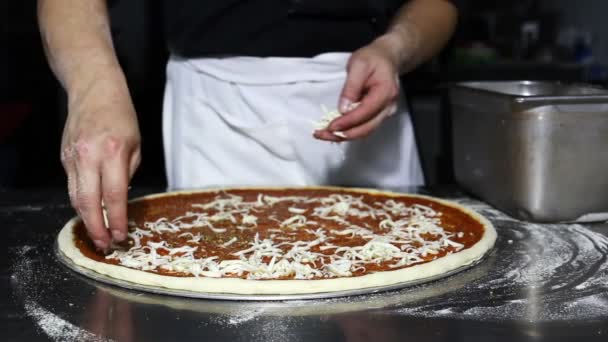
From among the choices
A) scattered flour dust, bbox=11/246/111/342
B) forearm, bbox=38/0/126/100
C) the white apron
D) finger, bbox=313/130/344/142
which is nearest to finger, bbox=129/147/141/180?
forearm, bbox=38/0/126/100

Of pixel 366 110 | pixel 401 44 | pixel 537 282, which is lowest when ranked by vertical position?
pixel 537 282

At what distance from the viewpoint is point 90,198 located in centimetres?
108

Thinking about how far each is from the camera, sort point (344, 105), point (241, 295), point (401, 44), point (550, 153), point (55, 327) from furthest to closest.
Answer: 1. point (401, 44)
2. point (344, 105)
3. point (550, 153)
4. point (241, 295)
5. point (55, 327)

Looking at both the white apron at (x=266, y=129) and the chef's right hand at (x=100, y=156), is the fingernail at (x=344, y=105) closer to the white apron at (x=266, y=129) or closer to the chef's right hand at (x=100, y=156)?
the white apron at (x=266, y=129)

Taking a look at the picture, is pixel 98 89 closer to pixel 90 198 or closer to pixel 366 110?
pixel 90 198

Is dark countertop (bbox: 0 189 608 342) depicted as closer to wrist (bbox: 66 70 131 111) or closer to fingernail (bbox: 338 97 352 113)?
wrist (bbox: 66 70 131 111)

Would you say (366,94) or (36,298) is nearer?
(36,298)

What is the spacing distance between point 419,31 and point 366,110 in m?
0.41

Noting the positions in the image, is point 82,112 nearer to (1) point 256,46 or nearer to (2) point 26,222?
(2) point 26,222

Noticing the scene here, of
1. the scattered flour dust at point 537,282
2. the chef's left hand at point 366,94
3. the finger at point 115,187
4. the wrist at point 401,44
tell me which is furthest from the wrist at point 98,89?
the wrist at point 401,44

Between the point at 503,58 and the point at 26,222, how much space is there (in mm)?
4189

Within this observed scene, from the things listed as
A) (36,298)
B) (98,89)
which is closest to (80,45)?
(98,89)

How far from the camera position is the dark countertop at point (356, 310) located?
923 mm

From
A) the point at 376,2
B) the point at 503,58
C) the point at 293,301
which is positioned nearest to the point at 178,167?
the point at 376,2
